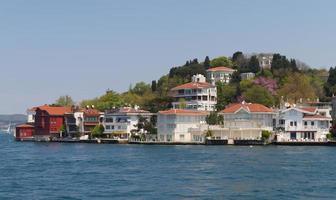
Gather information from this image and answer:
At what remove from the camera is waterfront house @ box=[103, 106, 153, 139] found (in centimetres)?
9575

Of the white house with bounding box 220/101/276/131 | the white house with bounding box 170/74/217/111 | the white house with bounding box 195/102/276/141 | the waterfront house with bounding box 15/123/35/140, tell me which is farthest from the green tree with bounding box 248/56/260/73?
the waterfront house with bounding box 15/123/35/140

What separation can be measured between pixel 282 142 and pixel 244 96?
57.4ft

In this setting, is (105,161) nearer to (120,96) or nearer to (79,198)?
(79,198)

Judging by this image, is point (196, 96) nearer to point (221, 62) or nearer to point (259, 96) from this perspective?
point (259, 96)

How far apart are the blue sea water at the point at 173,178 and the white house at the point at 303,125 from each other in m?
27.8

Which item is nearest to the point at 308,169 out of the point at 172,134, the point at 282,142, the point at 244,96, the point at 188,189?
the point at 188,189

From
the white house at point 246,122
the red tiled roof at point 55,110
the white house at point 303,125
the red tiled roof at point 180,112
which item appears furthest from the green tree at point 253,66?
the red tiled roof at point 55,110

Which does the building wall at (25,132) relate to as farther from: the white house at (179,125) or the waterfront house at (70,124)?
the white house at (179,125)

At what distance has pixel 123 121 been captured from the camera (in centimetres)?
9675

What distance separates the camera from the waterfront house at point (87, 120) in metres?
103

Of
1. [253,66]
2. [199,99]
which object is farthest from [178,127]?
[253,66]

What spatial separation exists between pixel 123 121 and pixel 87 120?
9067mm

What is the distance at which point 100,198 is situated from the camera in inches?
1191

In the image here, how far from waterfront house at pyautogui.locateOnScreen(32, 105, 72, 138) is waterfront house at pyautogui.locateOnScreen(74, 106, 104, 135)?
446 cm
